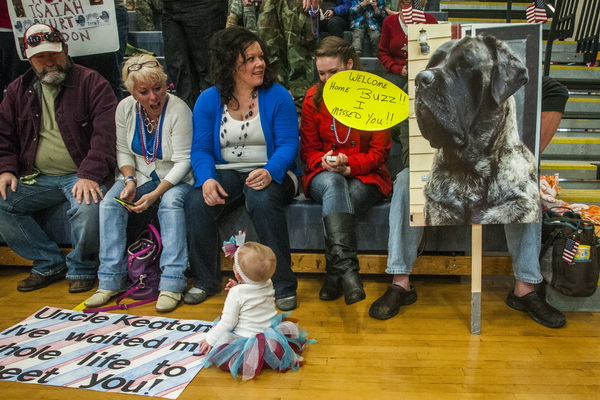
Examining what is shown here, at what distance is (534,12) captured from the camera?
173 centimetres

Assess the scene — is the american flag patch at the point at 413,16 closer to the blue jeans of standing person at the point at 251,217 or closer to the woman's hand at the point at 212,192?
the blue jeans of standing person at the point at 251,217

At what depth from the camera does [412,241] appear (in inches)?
78.1

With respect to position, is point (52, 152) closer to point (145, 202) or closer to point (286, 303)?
point (145, 202)

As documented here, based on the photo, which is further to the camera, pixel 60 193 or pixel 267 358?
pixel 60 193

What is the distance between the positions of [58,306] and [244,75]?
129cm

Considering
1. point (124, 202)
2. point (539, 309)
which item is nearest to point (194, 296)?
point (124, 202)

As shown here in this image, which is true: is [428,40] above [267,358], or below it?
above

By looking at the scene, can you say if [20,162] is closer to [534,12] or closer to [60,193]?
[60,193]

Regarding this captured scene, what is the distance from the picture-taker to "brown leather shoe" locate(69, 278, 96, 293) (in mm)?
2273

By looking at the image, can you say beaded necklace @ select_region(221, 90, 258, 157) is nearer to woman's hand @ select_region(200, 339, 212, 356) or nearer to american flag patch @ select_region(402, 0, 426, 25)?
american flag patch @ select_region(402, 0, 426, 25)

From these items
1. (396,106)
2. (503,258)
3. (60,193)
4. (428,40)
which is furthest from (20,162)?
(503,258)

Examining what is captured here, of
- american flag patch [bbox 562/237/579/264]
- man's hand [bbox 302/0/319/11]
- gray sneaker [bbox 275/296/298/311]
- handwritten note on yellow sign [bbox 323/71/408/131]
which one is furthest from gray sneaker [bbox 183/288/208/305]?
man's hand [bbox 302/0/319/11]

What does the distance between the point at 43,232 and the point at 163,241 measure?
687mm

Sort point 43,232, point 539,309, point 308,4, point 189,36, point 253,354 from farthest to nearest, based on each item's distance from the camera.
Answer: point 189,36 < point 308,4 < point 43,232 < point 539,309 < point 253,354
